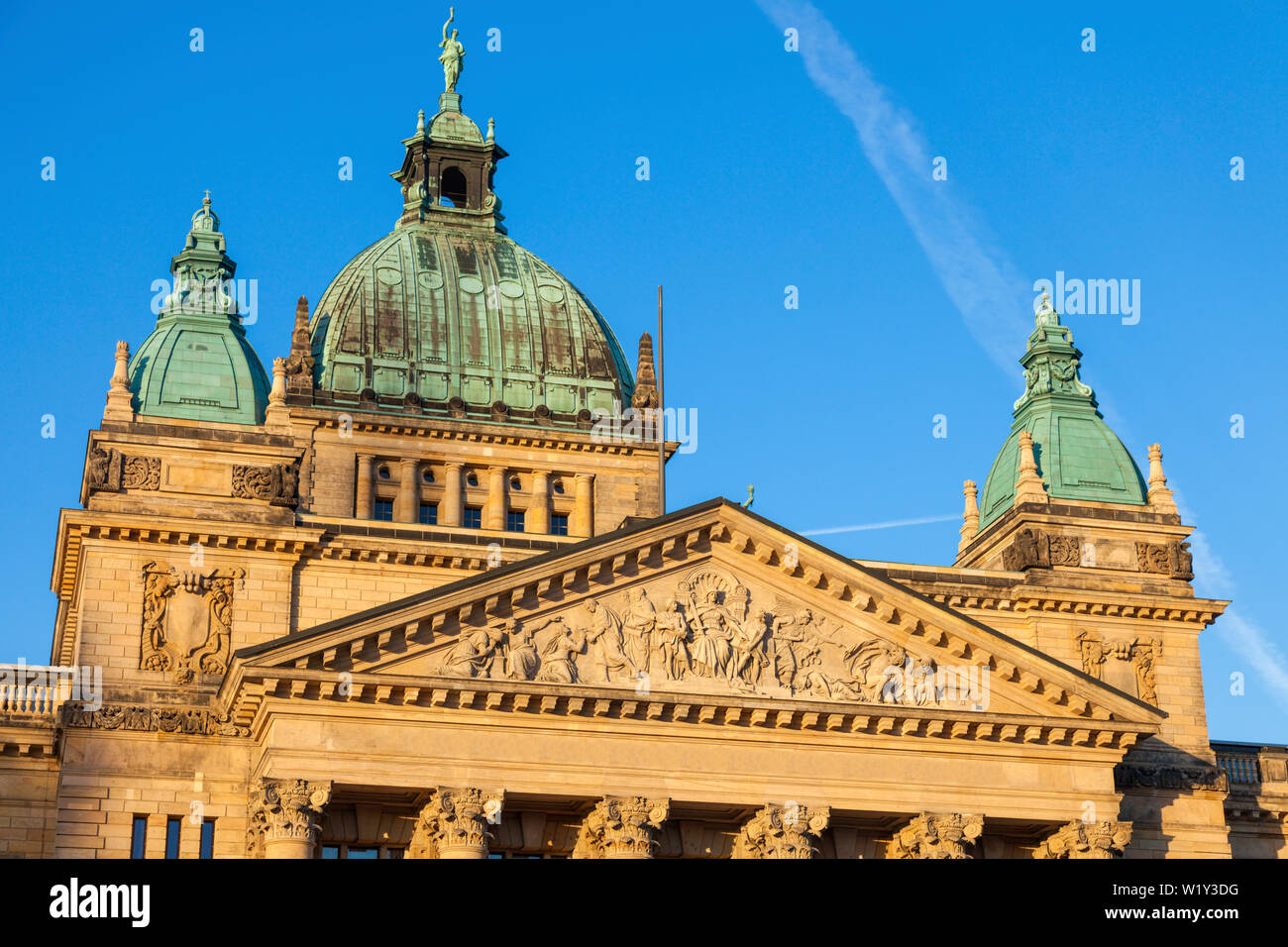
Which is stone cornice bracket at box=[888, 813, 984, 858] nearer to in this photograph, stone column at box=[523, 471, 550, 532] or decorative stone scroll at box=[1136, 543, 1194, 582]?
decorative stone scroll at box=[1136, 543, 1194, 582]

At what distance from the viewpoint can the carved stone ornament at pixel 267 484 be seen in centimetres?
5391

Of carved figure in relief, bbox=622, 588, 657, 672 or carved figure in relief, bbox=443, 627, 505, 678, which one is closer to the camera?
carved figure in relief, bbox=443, 627, 505, 678

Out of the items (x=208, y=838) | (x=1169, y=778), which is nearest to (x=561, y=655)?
(x=208, y=838)

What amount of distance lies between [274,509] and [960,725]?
→ 60.1ft

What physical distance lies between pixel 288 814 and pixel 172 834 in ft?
16.8

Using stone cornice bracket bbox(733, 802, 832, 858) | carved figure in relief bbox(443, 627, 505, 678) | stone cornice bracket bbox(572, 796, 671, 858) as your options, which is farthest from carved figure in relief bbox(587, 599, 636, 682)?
stone cornice bracket bbox(733, 802, 832, 858)

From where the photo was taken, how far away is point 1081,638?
5922cm

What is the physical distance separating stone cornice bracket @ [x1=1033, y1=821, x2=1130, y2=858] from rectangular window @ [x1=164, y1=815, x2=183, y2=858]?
69.3ft

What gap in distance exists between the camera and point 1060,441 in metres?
64.1

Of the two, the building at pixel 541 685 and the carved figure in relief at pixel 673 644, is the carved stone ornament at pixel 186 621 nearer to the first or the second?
the building at pixel 541 685

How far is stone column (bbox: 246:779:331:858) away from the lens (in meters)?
45.2

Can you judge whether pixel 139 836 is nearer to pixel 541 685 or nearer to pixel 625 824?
pixel 541 685

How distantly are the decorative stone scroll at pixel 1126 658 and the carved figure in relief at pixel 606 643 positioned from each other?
16.4 m
